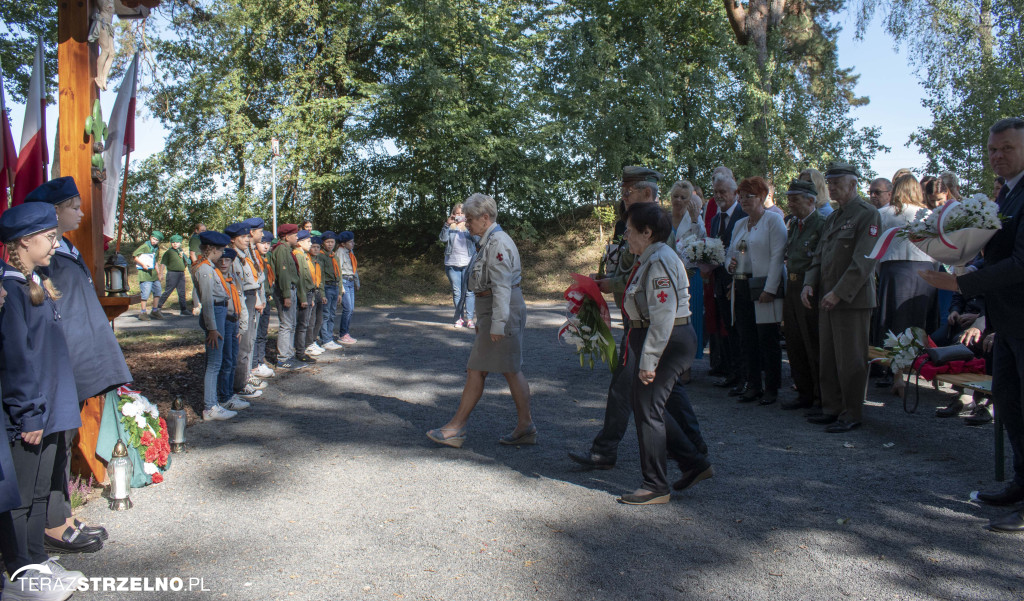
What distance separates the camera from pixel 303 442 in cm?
619

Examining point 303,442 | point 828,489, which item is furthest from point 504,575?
point 303,442

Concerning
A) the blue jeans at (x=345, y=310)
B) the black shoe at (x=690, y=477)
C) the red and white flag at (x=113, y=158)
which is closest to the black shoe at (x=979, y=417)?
the black shoe at (x=690, y=477)

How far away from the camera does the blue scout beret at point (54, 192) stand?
13.1 feet

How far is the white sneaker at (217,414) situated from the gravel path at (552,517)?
0.52 feet

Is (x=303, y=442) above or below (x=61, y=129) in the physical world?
below

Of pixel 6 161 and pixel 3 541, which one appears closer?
pixel 3 541

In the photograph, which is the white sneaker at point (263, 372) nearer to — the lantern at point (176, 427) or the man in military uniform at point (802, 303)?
the lantern at point (176, 427)

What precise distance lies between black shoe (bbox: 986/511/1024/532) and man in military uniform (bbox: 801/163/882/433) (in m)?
2.12

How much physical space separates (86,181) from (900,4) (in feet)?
83.7

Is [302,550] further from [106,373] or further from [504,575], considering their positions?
[106,373]

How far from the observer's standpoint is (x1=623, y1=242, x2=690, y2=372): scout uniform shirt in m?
4.34

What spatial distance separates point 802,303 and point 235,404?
5.71 m

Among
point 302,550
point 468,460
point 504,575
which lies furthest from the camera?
point 468,460

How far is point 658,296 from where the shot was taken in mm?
4391
